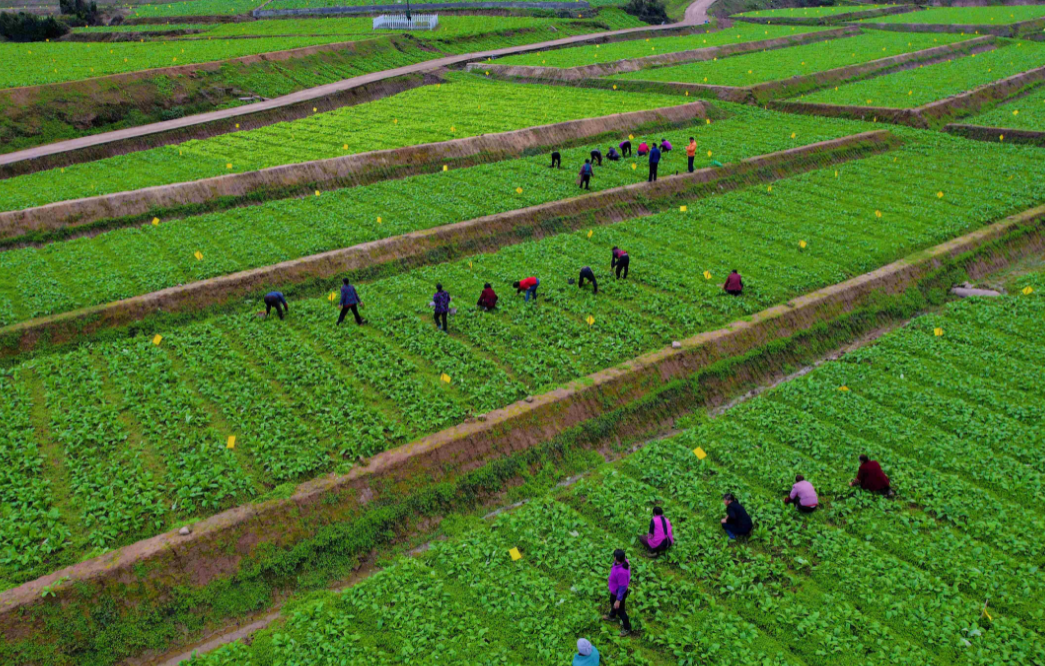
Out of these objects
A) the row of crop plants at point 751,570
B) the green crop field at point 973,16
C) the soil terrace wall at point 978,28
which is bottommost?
the row of crop plants at point 751,570

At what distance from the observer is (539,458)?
21.3 meters

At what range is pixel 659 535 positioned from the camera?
16.9 metres

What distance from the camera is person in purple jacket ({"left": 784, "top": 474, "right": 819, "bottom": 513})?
17.8 metres

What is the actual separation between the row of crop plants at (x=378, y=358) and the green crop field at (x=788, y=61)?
31437mm

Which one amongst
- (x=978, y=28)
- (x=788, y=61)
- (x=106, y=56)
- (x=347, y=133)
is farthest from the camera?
(x=978, y=28)

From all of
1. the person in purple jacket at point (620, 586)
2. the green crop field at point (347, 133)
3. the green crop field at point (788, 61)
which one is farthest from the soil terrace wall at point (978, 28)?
the person in purple jacket at point (620, 586)

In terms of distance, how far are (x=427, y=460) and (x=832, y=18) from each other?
112 meters

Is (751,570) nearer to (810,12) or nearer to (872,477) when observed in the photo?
(872,477)

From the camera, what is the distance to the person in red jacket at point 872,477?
1833cm

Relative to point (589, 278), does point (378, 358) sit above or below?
below

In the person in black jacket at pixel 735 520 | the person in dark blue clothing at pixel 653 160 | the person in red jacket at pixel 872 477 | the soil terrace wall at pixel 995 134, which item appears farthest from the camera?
the soil terrace wall at pixel 995 134

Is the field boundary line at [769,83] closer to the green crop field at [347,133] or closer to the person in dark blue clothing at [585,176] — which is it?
the green crop field at [347,133]

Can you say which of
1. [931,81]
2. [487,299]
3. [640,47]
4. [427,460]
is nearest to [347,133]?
[487,299]

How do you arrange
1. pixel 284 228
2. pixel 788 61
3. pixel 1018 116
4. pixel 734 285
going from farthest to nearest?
pixel 788 61
pixel 1018 116
pixel 284 228
pixel 734 285
